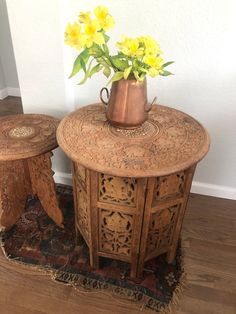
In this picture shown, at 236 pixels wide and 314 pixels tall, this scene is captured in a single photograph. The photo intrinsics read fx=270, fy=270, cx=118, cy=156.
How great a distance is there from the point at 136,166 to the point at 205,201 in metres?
1.02

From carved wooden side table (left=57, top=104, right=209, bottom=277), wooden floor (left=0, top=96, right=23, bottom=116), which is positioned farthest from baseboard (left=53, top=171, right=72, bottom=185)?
wooden floor (left=0, top=96, right=23, bottom=116)

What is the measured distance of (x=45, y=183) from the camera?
147cm

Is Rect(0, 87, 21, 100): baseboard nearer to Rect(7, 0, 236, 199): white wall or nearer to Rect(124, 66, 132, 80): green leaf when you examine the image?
Rect(7, 0, 236, 199): white wall

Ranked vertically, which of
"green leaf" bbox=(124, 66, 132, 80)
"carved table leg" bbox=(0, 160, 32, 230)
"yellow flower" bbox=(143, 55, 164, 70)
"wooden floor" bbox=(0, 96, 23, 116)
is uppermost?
"yellow flower" bbox=(143, 55, 164, 70)

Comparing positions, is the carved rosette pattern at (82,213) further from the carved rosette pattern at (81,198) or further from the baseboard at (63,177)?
the baseboard at (63,177)

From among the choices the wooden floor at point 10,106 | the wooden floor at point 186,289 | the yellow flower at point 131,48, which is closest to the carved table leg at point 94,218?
the wooden floor at point 186,289

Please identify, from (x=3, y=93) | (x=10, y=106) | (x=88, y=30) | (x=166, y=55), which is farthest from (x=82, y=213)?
(x=3, y=93)

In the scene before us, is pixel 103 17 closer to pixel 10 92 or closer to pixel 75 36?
pixel 75 36

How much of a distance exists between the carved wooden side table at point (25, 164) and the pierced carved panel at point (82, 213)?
0.22 m

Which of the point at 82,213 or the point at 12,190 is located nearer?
the point at 82,213

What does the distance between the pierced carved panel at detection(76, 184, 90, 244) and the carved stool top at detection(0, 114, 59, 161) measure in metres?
0.28

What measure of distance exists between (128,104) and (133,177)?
1.03 ft

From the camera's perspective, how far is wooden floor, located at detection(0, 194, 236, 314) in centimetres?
121

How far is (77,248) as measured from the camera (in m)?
1.47
